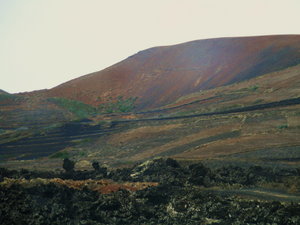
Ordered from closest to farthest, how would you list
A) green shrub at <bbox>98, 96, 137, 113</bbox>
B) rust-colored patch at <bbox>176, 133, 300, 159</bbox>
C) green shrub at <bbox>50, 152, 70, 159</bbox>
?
rust-colored patch at <bbox>176, 133, 300, 159</bbox>, green shrub at <bbox>50, 152, 70, 159</bbox>, green shrub at <bbox>98, 96, 137, 113</bbox>

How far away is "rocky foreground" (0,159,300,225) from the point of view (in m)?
17.0

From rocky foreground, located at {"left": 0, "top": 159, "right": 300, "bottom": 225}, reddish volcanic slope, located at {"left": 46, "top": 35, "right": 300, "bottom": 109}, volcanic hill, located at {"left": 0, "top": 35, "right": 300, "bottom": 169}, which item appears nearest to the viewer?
rocky foreground, located at {"left": 0, "top": 159, "right": 300, "bottom": 225}

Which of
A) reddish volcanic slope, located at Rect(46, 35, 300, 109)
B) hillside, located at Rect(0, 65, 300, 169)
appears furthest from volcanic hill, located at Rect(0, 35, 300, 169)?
reddish volcanic slope, located at Rect(46, 35, 300, 109)

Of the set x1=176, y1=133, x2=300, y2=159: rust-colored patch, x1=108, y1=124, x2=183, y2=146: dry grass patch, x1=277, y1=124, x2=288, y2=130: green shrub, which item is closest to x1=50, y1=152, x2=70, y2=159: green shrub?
x1=108, y1=124, x2=183, y2=146: dry grass patch

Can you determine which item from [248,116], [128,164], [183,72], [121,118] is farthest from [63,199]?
[183,72]

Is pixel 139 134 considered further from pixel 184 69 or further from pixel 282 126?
pixel 184 69

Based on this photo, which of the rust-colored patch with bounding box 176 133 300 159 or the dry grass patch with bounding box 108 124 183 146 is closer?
the rust-colored patch with bounding box 176 133 300 159

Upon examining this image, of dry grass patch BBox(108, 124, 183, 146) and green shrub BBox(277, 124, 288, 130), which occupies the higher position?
dry grass patch BBox(108, 124, 183, 146)

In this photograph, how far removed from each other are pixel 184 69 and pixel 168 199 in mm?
65879

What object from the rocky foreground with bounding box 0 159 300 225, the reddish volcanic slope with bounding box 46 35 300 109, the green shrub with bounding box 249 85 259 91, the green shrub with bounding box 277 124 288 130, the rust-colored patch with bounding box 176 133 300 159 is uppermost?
the reddish volcanic slope with bounding box 46 35 300 109

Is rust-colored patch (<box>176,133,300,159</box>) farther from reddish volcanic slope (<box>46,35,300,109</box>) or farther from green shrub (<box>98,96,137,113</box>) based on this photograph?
green shrub (<box>98,96,137,113</box>)

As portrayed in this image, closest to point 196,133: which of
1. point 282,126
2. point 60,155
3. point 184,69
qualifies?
point 282,126

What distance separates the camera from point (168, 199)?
20062 mm

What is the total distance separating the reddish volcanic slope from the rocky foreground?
1839 inches
